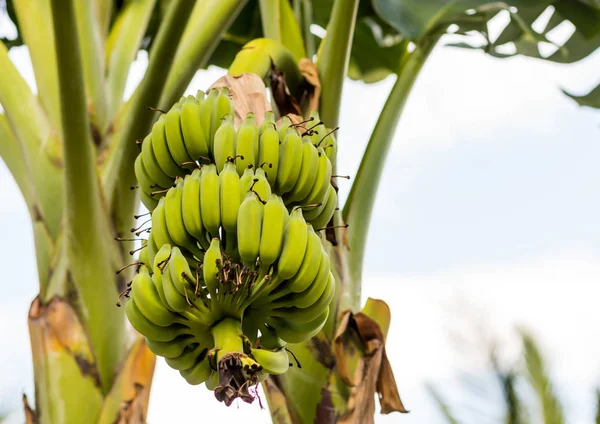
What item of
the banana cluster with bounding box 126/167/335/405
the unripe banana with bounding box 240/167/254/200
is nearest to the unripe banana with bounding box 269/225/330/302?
the banana cluster with bounding box 126/167/335/405

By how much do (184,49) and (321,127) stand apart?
407 millimetres

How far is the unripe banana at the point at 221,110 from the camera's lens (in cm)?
99

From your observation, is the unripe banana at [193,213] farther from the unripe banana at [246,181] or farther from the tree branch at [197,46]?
the tree branch at [197,46]

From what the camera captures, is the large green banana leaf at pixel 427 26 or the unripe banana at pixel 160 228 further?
the large green banana leaf at pixel 427 26

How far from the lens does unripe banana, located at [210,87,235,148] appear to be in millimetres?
993

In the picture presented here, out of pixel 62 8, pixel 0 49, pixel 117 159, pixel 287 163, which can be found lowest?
pixel 287 163

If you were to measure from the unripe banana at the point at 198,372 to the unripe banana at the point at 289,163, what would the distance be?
0.88 feet

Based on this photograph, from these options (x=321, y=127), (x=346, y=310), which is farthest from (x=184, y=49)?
(x=346, y=310)

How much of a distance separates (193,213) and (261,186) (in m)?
0.09

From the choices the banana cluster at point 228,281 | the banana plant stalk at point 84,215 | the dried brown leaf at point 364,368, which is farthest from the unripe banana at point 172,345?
the dried brown leaf at point 364,368

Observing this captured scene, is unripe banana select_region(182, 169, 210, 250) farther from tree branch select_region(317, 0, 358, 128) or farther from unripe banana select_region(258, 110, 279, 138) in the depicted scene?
tree branch select_region(317, 0, 358, 128)

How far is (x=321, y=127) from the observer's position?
44.6 inches

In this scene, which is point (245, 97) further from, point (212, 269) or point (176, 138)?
point (212, 269)

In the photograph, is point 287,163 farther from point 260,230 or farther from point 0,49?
point 0,49
